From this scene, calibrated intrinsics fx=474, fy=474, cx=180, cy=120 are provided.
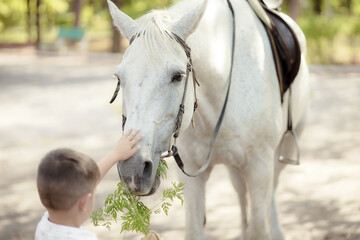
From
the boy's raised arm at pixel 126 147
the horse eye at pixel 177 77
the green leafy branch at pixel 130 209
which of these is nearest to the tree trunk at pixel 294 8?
the horse eye at pixel 177 77

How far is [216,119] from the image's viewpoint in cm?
314

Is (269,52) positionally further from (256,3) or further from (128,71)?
(128,71)

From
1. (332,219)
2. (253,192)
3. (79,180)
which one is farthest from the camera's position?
(332,219)

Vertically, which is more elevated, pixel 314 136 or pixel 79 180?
pixel 79 180

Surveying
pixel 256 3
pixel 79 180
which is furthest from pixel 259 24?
pixel 79 180

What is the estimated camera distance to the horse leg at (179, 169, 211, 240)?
3.43 meters

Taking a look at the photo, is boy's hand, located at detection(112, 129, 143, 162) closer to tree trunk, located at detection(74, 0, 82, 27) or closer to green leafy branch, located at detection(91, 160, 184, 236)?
green leafy branch, located at detection(91, 160, 184, 236)

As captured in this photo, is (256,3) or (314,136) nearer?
(256,3)

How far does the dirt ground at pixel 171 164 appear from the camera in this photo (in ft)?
15.6

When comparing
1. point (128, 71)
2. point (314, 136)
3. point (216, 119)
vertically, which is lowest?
point (314, 136)

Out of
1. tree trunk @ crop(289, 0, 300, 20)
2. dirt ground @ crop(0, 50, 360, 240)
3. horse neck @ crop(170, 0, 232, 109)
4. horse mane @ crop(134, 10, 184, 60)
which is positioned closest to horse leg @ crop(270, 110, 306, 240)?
dirt ground @ crop(0, 50, 360, 240)

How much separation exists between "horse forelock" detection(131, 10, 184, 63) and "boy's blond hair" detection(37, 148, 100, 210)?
76 cm

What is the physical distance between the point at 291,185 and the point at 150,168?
12.9 feet

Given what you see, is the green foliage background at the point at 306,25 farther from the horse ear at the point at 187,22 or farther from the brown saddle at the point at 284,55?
the horse ear at the point at 187,22
